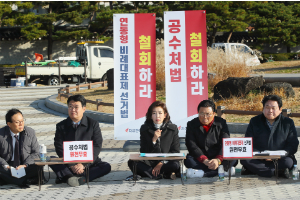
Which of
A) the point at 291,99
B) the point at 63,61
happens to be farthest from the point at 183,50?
the point at 63,61

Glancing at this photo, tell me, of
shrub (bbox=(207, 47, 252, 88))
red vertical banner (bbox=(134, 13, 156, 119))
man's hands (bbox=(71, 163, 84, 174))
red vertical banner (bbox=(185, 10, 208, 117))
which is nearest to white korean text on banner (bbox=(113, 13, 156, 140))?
red vertical banner (bbox=(134, 13, 156, 119))

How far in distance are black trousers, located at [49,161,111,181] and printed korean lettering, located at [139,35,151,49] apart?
7.34 feet

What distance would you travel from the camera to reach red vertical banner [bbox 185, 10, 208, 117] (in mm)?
6602

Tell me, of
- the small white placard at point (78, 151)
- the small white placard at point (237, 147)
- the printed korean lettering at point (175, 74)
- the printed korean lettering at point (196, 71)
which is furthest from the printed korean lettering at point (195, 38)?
the small white placard at point (78, 151)

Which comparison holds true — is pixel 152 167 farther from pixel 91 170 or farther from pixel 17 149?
pixel 17 149

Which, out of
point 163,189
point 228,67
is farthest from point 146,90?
point 228,67

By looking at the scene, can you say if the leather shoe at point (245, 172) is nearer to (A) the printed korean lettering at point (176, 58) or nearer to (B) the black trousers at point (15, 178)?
(A) the printed korean lettering at point (176, 58)

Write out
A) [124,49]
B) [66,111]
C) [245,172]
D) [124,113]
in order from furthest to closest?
[66,111] < [124,113] < [124,49] < [245,172]

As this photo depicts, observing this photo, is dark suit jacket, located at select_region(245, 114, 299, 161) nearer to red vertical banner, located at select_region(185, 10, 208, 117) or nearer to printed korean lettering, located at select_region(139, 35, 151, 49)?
red vertical banner, located at select_region(185, 10, 208, 117)

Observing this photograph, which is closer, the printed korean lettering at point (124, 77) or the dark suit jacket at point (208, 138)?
the dark suit jacket at point (208, 138)

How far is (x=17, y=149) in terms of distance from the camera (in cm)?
516

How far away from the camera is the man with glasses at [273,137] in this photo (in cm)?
521

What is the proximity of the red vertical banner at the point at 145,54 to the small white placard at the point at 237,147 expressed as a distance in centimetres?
221

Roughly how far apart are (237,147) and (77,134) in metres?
2.11
